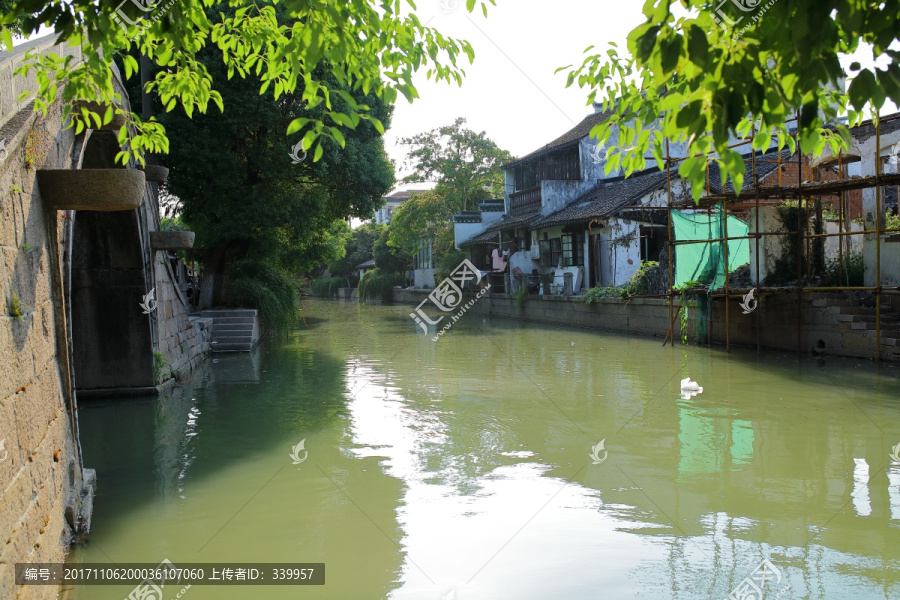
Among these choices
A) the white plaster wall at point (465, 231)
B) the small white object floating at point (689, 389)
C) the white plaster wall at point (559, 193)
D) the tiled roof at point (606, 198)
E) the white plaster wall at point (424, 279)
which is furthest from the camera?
the white plaster wall at point (424, 279)

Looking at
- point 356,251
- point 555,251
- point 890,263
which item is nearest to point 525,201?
point 555,251

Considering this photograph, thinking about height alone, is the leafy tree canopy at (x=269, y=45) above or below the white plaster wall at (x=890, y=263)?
above

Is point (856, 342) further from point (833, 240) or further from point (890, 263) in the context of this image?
point (833, 240)

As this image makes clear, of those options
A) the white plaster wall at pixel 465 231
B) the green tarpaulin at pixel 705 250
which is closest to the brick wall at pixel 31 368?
the green tarpaulin at pixel 705 250

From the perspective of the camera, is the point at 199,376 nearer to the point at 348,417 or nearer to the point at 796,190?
the point at 348,417

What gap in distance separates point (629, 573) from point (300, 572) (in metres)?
2.04

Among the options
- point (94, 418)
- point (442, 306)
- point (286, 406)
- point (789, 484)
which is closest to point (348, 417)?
point (286, 406)

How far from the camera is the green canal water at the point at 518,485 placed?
4.44 metres

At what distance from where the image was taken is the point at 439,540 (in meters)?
4.98

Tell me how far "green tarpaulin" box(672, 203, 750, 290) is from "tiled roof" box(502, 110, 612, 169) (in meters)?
11.2

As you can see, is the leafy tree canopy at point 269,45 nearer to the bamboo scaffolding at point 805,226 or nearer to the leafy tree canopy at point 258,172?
the bamboo scaffolding at point 805,226

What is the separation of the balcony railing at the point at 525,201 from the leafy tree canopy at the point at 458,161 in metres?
3.03

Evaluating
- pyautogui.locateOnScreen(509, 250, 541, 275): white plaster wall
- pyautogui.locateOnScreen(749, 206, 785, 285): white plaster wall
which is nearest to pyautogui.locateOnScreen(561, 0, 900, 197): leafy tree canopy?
pyautogui.locateOnScreen(749, 206, 785, 285): white plaster wall

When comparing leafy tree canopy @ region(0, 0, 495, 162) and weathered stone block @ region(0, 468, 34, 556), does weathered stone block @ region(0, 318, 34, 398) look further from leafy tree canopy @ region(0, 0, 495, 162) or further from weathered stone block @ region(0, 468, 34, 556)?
leafy tree canopy @ region(0, 0, 495, 162)
